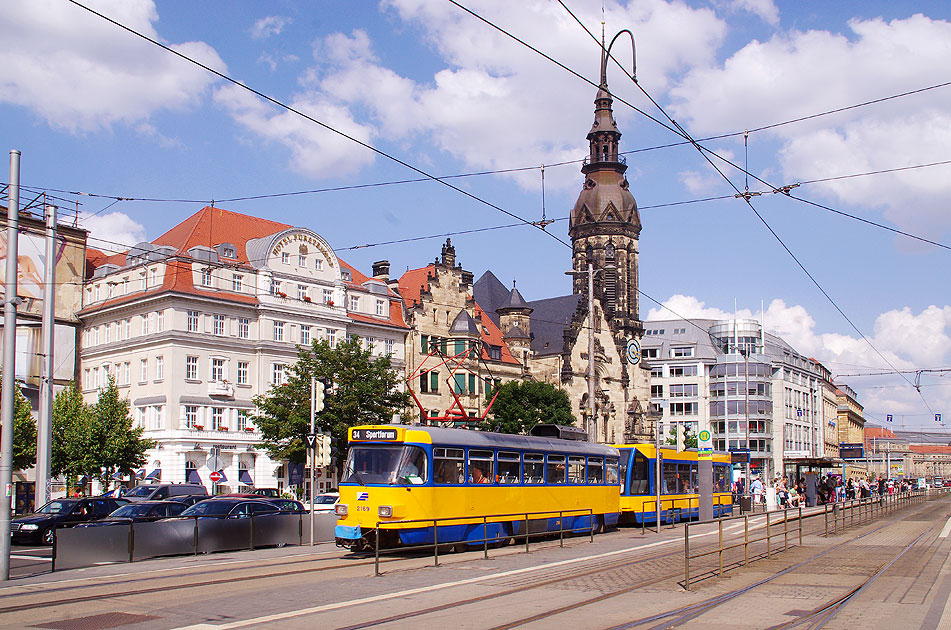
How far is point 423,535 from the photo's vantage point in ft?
70.5

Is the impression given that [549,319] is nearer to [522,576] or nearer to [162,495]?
[162,495]

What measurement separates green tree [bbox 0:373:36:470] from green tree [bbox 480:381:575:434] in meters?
27.5

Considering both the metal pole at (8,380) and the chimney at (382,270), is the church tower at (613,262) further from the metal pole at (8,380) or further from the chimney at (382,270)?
the metal pole at (8,380)

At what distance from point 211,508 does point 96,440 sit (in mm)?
23135

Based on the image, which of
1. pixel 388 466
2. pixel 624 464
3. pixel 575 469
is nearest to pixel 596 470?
pixel 575 469

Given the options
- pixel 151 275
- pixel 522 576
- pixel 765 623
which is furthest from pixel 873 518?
pixel 151 275

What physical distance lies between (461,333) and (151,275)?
22836 mm

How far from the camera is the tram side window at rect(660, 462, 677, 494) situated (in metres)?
34.2

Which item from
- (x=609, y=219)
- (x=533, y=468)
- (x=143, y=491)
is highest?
(x=609, y=219)

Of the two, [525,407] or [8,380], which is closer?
[8,380]

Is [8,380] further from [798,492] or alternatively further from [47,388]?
[798,492]

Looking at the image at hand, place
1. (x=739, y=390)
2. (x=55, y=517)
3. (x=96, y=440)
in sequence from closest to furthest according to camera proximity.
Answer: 1. (x=55, y=517)
2. (x=96, y=440)
3. (x=739, y=390)

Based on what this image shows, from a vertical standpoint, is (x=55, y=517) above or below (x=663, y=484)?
below

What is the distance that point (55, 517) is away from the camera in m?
27.5
